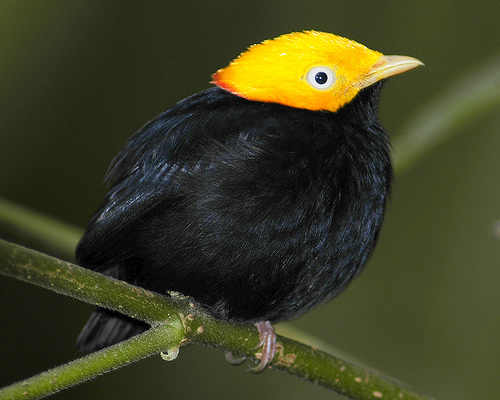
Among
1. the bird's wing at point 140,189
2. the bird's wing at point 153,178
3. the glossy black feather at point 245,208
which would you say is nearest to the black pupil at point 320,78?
the glossy black feather at point 245,208

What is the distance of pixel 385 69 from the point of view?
136 inches

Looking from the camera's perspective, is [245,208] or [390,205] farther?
[390,205]

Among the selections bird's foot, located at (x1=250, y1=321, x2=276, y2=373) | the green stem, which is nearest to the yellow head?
bird's foot, located at (x1=250, y1=321, x2=276, y2=373)

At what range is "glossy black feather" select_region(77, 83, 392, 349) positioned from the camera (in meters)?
2.96

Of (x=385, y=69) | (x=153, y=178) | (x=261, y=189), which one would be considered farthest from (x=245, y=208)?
(x=385, y=69)

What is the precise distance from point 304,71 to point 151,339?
1575 mm

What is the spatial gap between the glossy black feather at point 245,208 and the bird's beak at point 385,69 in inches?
9.2

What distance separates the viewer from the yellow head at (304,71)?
3.28 meters

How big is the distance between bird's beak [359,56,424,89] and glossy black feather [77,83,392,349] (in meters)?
0.23

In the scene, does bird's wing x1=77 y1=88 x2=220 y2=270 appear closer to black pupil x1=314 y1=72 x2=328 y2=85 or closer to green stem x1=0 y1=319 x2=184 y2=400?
black pupil x1=314 y1=72 x2=328 y2=85

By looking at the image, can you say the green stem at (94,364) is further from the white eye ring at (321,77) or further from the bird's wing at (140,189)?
the white eye ring at (321,77)

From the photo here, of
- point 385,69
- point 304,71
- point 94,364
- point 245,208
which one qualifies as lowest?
point 94,364

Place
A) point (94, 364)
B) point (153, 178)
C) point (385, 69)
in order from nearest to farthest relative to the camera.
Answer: point (94, 364) → point (153, 178) → point (385, 69)

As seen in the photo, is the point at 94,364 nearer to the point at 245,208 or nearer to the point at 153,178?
the point at 245,208
